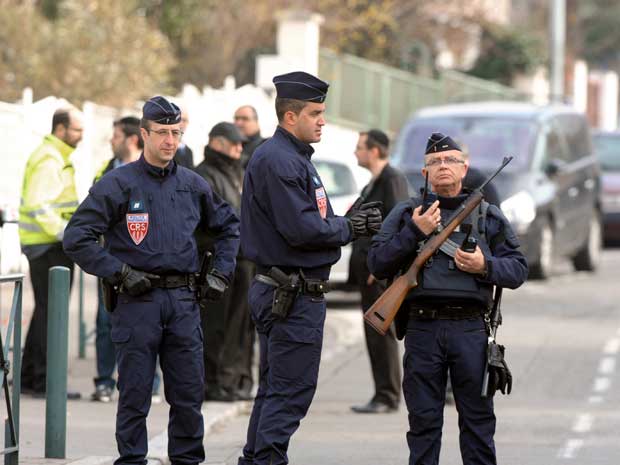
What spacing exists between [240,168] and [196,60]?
1841 centimetres

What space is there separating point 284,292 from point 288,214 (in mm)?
358

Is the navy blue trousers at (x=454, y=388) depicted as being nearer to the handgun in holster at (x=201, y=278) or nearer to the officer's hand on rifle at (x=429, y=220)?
the officer's hand on rifle at (x=429, y=220)

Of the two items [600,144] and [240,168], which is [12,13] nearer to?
[600,144]

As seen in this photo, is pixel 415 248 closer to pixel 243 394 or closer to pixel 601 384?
pixel 243 394

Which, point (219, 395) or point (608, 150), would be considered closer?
point (219, 395)

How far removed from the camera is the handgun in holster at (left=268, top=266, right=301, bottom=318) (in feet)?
25.3

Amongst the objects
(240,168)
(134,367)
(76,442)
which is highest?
(240,168)

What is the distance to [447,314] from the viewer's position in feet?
25.1

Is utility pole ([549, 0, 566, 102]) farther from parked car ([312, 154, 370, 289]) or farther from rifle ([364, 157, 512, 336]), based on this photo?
rifle ([364, 157, 512, 336])

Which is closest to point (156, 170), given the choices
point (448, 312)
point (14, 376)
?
point (14, 376)

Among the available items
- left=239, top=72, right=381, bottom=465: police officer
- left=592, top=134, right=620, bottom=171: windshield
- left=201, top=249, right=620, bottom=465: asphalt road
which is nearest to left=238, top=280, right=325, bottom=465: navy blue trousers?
left=239, top=72, right=381, bottom=465: police officer

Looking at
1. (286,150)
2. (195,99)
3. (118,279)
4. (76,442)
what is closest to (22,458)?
(76,442)

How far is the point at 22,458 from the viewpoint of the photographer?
8.91 metres

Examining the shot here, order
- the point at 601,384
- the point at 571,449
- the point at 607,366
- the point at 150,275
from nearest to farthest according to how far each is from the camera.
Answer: the point at 150,275 → the point at 571,449 → the point at 601,384 → the point at 607,366
